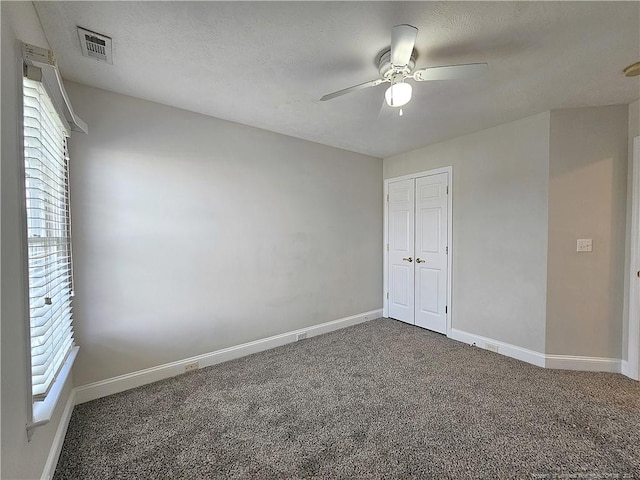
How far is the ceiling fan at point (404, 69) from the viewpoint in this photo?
1.42m

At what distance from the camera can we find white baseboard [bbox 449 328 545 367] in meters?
2.74

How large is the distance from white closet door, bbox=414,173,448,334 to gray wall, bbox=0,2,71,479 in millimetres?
3720

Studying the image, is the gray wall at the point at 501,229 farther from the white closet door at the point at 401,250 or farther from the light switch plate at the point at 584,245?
the white closet door at the point at 401,250

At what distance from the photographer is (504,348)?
2.97 meters

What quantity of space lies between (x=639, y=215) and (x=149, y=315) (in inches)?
175

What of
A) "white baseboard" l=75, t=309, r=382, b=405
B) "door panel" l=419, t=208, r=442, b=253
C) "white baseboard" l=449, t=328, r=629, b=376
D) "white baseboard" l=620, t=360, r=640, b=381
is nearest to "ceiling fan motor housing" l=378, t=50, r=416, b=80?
"door panel" l=419, t=208, r=442, b=253

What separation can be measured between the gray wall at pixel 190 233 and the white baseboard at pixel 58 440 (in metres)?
0.20

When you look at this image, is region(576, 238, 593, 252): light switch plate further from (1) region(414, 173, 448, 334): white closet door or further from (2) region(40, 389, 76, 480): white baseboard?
(2) region(40, 389, 76, 480): white baseboard

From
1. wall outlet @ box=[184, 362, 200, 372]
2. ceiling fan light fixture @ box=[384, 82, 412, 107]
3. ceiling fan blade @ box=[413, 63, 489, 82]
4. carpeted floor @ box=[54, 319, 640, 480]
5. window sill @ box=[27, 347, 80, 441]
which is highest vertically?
ceiling fan blade @ box=[413, 63, 489, 82]

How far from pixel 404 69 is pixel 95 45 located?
193 cm

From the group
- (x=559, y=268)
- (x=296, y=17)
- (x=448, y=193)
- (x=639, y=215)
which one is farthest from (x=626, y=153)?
(x=296, y=17)

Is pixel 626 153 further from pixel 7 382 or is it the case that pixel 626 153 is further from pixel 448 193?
pixel 7 382

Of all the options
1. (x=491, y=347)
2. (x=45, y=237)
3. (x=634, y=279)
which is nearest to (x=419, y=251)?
(x=491, y=347)

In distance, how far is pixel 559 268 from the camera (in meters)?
2.66
